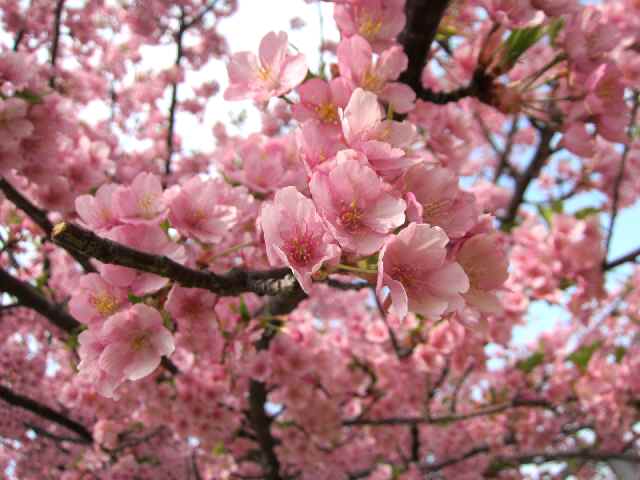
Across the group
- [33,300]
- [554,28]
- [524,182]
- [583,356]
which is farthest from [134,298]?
[524,182]

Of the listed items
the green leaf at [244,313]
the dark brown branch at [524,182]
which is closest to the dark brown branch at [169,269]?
the green leaf at [244,313]

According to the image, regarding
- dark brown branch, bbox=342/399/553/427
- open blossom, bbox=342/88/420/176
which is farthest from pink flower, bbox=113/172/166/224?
dark brown branch, bbox=342/399/553/427

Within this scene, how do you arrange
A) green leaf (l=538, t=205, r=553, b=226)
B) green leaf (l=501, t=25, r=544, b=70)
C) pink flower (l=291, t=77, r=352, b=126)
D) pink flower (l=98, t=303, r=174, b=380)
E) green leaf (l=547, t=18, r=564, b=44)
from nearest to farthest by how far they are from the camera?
pink flower (l=98, t=303, r=174, b=380), pink flower (l=291, t=77, r=352, b=126), green leaf (l=501, t=25, r=544, b=70), green leaf (l=547, t=18, r=564, b=44), green leaf (l=538, t=205, r=553, b=226)

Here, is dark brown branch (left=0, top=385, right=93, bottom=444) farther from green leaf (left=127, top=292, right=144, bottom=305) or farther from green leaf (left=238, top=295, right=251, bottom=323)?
green leaf (left=127, top=292, right=144, bottom=305)

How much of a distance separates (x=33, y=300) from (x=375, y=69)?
2.19 m

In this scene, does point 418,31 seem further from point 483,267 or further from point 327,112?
point 483,267

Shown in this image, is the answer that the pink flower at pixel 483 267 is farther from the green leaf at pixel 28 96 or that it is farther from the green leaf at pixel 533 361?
the green leaf at pixel 533 361

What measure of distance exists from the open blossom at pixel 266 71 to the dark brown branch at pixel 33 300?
1.66 metres

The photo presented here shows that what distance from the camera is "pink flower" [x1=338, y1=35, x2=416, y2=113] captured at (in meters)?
1.40

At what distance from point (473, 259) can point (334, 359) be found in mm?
2793

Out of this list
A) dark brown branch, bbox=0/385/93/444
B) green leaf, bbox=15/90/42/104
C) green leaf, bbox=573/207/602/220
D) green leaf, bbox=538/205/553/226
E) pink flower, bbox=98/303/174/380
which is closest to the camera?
pink flower, bbox=98/303/174/380

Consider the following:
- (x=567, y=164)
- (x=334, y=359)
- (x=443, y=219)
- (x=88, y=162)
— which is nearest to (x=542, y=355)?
(x=334, y=359)

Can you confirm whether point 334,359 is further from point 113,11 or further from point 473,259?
point 113,11

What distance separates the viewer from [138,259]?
1087 millimetres
